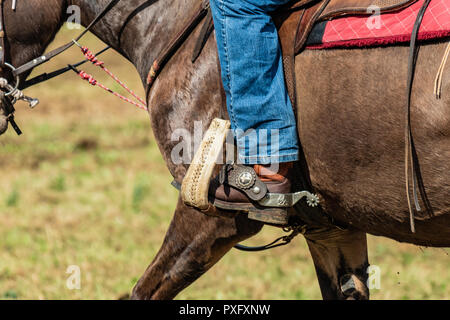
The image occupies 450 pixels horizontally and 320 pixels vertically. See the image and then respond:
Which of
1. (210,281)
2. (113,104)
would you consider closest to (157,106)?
(210,281)

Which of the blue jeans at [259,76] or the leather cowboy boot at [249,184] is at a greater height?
the blue jeans at [259,76]

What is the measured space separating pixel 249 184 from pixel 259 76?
19.9 inches

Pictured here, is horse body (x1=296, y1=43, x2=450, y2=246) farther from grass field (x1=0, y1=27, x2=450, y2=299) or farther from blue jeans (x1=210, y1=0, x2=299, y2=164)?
grass field (x1=0, y1=27, x2=450, y2=299)

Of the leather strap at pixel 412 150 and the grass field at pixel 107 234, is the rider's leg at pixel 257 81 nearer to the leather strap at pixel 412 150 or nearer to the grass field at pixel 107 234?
the leather strap at pixel 412 150

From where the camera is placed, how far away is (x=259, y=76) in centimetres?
312

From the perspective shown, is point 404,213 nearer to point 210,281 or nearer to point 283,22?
point 283,22

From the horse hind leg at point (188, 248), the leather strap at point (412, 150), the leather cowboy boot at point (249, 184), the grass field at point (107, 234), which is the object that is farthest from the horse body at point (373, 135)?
the grass field at point (107, 234)

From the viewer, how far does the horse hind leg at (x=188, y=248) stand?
350 centimetres

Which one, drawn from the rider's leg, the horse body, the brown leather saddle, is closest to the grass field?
the horse body

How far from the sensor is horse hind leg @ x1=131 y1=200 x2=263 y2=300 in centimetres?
350

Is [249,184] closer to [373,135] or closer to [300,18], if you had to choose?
[373,135]

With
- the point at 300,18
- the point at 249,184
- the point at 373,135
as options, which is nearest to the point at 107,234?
the point at 249,184

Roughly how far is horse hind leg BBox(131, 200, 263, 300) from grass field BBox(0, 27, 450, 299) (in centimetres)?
121

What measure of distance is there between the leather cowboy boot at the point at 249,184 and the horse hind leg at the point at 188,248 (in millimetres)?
221
